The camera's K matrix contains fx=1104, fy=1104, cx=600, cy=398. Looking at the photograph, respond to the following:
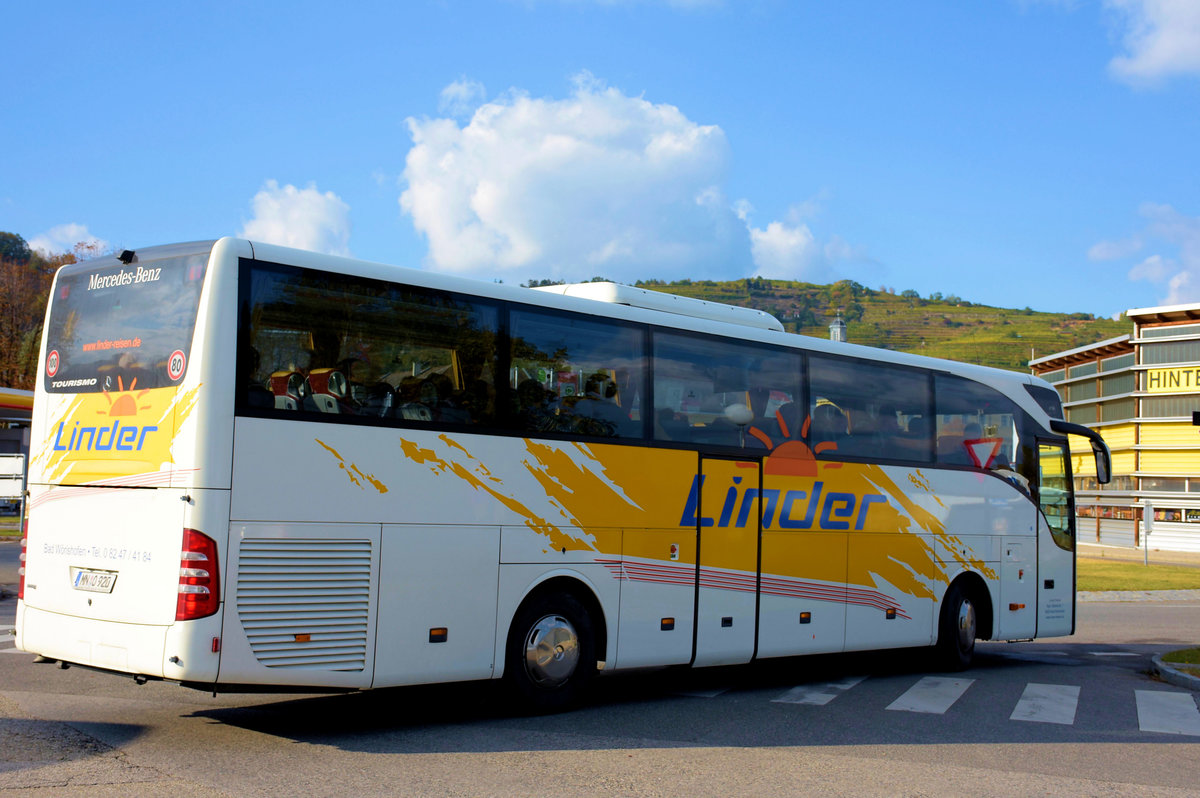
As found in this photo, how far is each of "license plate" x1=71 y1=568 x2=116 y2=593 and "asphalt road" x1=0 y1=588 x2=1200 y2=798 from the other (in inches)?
39.3

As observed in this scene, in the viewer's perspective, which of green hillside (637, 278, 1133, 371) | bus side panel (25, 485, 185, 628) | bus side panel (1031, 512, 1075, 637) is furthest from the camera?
green hillside (637, 278, 1133, 371)

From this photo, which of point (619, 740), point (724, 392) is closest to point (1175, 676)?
point (724, 392)

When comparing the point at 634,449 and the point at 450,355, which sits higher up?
the point at 450,355

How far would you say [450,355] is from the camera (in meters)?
8.70

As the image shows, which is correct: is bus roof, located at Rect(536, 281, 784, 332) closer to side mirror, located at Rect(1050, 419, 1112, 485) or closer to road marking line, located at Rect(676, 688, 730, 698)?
road marking line, located at Rect(676, 688, 730, 698)

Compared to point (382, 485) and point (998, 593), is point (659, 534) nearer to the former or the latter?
point (382, 485)

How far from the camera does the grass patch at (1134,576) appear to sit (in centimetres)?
2838

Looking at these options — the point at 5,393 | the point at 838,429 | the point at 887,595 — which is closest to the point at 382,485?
the point at 838,429

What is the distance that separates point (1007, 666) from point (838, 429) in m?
4.66

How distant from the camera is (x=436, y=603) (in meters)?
8.45

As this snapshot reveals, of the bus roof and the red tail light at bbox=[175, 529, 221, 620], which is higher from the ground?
the bus roof

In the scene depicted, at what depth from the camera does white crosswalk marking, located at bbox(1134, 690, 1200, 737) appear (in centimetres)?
966

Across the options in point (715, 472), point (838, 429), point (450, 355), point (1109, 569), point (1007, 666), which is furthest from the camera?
point (1109, 569)

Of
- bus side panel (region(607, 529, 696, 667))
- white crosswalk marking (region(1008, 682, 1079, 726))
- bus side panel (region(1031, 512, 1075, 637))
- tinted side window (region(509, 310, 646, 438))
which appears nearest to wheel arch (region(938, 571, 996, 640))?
bus side panel (region(1031, 512, 1075, 637))
